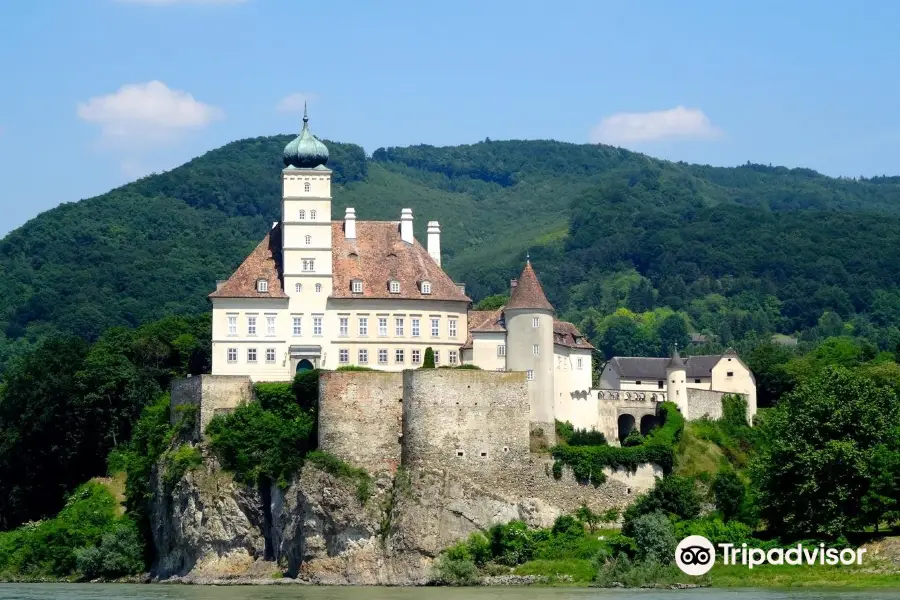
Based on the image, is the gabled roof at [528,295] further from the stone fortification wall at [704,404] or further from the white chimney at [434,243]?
the stone fortification wall at [704,404]

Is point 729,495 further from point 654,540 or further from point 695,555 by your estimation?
point 654,540

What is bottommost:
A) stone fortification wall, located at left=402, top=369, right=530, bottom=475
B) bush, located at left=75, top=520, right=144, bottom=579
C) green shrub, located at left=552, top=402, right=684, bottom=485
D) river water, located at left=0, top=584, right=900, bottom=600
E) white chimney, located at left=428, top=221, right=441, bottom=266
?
river water, located at left=0, top=584, right=900, bottom=600

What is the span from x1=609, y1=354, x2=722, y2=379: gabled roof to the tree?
18541mm

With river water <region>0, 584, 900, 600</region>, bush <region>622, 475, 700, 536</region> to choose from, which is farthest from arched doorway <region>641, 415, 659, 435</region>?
river water <region>0, 584, 900, 600</region>

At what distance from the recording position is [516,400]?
241ft

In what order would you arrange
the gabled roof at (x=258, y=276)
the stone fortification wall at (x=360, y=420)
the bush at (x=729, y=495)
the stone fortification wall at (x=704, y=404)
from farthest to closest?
the stone fortification wall at (x=704, y=404)
the gabled roof at (x=258, y=276)
the bush at (x=729, y=495)
the stone fortification wall at (x=360, y=420)

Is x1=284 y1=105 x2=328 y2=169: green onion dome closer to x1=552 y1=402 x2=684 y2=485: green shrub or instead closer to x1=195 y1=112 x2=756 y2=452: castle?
x1=195 y1=112 x2=756 y2=452: castle

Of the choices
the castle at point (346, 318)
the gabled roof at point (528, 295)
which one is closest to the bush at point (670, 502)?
the castle at point (346, 318)

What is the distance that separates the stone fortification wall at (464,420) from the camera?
72562 millimetres

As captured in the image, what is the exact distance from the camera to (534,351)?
249 feet

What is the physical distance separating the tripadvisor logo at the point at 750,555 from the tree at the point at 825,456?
2.99ft

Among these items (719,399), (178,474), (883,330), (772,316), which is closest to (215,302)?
(178,474)

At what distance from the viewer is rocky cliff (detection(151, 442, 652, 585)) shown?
7119 cm

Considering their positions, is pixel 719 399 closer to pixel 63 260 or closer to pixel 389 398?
pixel 389 398
